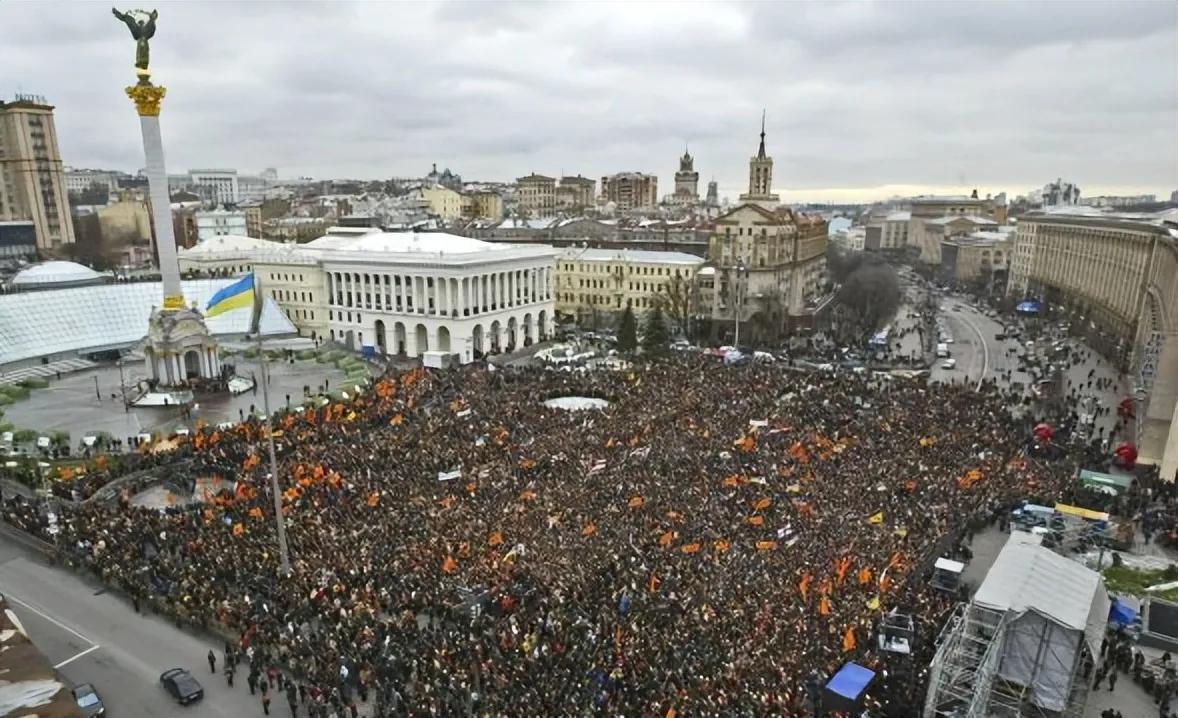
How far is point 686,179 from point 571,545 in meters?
166

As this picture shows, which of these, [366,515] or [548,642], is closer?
[548,642]

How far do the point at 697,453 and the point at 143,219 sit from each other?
4247 inches

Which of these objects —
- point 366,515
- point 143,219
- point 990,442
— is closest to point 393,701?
point 366,515

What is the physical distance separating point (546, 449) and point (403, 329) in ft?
98.9

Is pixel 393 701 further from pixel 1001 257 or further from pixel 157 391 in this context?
pixel 1001 257

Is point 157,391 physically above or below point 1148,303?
below

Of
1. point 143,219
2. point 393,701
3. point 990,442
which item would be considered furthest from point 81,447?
point 143,219

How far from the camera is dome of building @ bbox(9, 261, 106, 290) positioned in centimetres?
5691

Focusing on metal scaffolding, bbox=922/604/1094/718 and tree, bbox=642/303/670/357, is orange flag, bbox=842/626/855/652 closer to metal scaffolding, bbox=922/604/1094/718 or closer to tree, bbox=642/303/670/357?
metal scaffolding, bbox=922/604/1094/718

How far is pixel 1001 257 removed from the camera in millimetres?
102125

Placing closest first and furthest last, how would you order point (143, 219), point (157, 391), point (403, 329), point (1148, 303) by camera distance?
point (157, 391) < point (1148, 303) < point (403, 329) < point (143, 219)

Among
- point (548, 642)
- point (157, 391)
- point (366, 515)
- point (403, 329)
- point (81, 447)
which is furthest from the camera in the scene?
point (403, 329)

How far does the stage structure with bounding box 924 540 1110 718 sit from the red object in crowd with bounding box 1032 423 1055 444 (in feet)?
56.2

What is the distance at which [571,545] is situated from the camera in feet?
67.7
